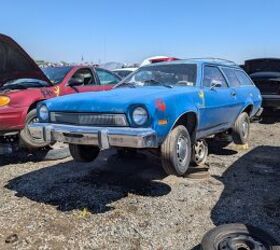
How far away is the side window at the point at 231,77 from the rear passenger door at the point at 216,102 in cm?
22

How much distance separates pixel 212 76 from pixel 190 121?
127 cm

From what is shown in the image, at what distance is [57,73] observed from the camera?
838 cm

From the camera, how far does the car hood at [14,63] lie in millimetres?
6812

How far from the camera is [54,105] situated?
205 inches

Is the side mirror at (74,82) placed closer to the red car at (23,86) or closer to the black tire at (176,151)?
the red car at (23,86)

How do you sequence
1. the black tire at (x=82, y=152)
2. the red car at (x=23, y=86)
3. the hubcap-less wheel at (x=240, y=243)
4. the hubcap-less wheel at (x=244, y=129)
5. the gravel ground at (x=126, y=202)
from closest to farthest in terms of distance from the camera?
the hubcap-less wheel at (x=240, y=243)
the gravel ground at (x=126, y=202)
the black tire at (x=82, y=152)
the red car at (x=23, y=86)
the hubcap-less wheel at (x=244, y=129)

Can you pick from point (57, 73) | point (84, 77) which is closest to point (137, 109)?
point (57, 73)

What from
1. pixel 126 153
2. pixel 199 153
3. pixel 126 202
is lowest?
pixel 126 202

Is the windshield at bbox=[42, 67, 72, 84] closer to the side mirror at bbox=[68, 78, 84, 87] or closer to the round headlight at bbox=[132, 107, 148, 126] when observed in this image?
the side mirror at bbox=[68, 78, 84, 87]

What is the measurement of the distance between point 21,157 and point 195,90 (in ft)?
11.7

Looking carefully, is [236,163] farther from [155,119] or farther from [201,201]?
[155,119]

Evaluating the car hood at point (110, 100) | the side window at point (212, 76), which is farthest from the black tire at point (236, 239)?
the side window at point (212, 76)

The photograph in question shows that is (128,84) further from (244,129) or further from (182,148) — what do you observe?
(244,129)

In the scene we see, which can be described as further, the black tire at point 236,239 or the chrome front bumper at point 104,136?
the chrome front bumper at point 104,136
